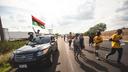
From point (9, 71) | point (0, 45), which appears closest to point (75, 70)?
point (9, 71)

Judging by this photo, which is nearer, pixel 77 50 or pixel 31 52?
pixel 31 52

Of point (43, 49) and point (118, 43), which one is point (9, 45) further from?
point (118, 43)

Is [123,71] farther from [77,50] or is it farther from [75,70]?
[77,50]

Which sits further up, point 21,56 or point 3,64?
point 21,56

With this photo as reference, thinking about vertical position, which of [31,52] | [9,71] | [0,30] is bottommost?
[9,71]

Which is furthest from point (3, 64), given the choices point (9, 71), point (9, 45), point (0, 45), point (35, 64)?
point (9, 45)

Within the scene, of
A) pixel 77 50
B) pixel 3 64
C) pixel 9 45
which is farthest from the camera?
pixel 9 45

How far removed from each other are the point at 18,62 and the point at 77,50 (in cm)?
525

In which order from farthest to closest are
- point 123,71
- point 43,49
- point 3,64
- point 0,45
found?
point 0,45 < point 3,64 < point 43,49 < point 123,71

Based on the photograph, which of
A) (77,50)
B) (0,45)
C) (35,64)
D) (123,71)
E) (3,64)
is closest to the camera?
(123,71)

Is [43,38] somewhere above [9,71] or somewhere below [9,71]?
above

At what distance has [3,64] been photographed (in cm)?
965

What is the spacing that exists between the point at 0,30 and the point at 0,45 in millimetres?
1381

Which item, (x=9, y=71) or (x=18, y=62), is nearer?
(x=18, y=62)
